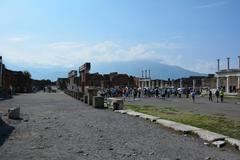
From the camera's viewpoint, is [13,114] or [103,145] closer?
[103,145]

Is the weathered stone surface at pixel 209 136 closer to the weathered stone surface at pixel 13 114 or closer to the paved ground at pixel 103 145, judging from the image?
the paved ground at pixel 103 145

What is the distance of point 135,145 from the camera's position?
10891 millimetres

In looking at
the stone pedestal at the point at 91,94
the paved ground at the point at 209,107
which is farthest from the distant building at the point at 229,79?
the stone pedestal at the point at 91,94

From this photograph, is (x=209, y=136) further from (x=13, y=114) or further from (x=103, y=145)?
(x=13, y=114)

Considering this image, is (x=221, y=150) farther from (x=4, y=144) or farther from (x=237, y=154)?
(x=4, y=144)

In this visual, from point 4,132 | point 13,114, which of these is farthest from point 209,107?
point 4,132

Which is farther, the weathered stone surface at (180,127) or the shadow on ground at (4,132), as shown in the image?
the weathered stone surface at (180,127)

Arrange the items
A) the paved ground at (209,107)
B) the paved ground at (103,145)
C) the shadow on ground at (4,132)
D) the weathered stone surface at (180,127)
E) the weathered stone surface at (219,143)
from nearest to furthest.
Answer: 1. the paved ground at (103,145)
2. the weathered stone surface at (219,143)
3. the shadow on ground at (4,132)
4. the weathered stone surface at (180,127)
5. the paved ground at (209,107)

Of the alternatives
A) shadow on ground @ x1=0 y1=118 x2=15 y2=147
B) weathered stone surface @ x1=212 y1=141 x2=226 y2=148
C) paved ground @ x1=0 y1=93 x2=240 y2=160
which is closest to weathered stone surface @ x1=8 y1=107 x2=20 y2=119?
shadow on ground @ x1=0 y1=118 x2=15 y2=147

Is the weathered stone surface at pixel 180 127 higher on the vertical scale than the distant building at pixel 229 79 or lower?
lower

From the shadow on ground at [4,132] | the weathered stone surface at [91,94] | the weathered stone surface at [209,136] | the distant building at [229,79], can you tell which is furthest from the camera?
the distant building at [229,79]

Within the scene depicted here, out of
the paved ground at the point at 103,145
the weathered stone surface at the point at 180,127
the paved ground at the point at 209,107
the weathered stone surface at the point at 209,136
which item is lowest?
the paved ground at the point at 103,145

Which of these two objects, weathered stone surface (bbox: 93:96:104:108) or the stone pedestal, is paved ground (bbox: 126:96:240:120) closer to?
the stone pedestal

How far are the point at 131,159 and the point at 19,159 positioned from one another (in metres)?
2.49
